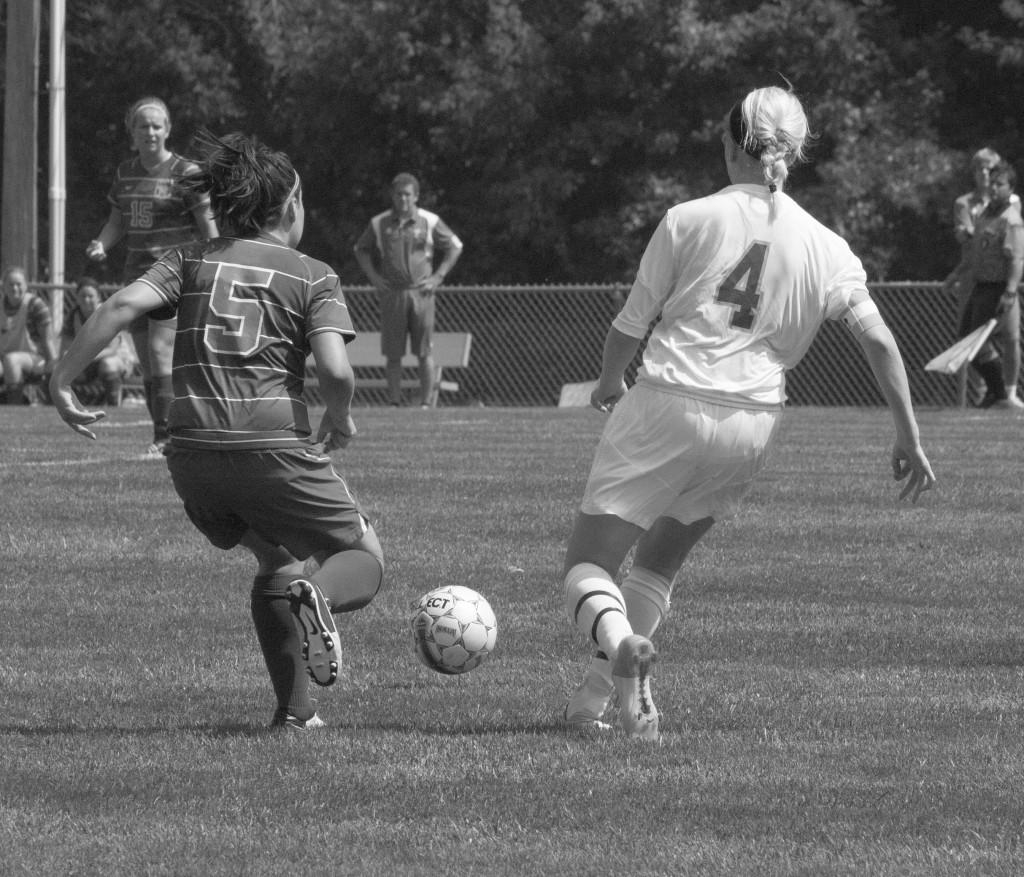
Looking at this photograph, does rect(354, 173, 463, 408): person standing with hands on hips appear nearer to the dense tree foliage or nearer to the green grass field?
the green grass field

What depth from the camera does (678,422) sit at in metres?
4.85

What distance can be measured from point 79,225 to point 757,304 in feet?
89.7

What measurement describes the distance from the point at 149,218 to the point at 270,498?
6649 millimetres

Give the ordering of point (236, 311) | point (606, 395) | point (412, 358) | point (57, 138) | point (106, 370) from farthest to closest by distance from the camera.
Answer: point (57, 138) < point (412, 358) < point (106, 370) < point (606, 395) < point (236, 311)

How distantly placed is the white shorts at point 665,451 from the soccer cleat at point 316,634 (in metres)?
0.72

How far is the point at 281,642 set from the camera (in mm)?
5102

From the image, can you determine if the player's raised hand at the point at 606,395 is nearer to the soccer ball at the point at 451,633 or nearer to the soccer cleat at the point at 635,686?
the soccer cleat at the point at 635,686

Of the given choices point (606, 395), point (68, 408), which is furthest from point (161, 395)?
point (606, 395)

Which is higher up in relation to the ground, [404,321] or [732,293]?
[732,293]

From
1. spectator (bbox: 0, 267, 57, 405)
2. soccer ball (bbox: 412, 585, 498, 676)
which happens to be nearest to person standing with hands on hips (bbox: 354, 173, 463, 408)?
spectator (bbox: 0, 267, 57, 405)

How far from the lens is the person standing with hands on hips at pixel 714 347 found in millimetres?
4855

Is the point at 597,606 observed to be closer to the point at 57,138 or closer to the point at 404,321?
the point at 404,321

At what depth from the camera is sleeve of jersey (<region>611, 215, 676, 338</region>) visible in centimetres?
487

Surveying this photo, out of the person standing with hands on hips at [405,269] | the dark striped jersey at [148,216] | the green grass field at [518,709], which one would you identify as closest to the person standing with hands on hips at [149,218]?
the dark striped jersey at [148,216]
